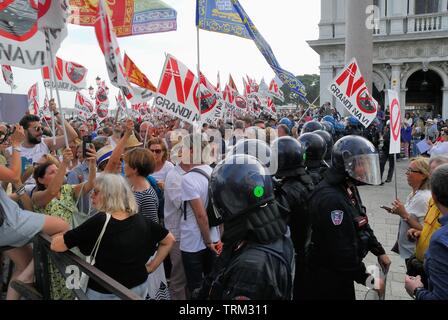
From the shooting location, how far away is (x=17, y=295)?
9.05 ft

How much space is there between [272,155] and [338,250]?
125cm

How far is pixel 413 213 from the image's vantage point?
11.9ft

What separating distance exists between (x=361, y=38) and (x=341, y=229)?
1312cm

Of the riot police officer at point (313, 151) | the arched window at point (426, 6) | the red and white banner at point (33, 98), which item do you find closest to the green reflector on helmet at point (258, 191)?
the riot police officer at point (313, 151)

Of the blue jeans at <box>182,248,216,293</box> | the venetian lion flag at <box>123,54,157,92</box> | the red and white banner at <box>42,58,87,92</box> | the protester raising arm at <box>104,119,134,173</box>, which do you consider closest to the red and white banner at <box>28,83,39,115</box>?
the red and white banner at <box>42,58,87,92</box>

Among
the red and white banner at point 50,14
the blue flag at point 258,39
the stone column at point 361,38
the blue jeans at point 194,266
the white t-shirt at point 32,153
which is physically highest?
the stone column at point 361,38

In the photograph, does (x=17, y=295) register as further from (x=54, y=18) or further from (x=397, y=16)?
(x=397, y=16)

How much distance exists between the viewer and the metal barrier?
2.05 meters

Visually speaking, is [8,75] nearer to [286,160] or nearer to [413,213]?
[286,160]

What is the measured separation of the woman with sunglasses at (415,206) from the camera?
3.51m

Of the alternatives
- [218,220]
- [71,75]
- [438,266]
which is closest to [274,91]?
[71,75]

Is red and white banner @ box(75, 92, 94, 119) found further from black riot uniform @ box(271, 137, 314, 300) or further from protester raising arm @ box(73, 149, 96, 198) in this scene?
black riot uniform @ box(271, 137, 314, 300)

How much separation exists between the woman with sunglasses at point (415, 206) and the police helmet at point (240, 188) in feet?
6.46

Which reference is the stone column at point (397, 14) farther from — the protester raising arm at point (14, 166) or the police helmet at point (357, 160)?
the protester raising arm at point (14, 166)
